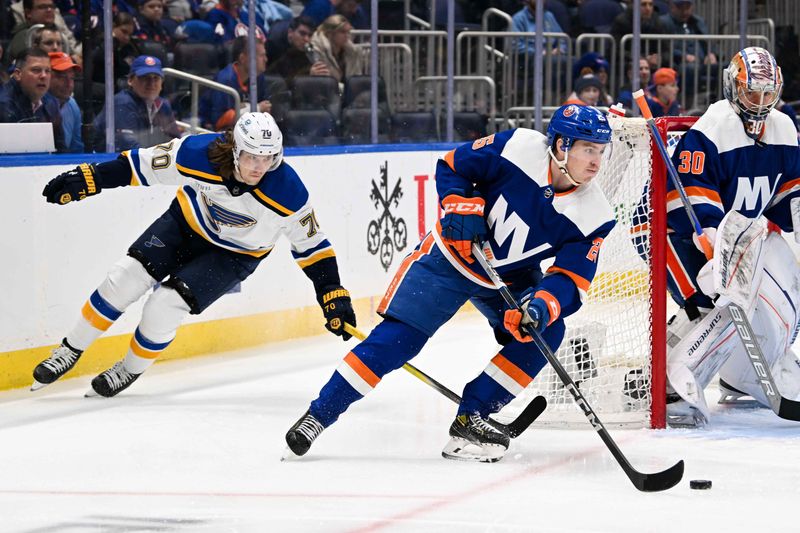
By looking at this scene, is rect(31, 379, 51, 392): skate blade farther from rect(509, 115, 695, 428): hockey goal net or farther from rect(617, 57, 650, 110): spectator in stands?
rect(617, 57, 650, 110): spectator in stands

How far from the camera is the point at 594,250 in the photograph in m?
3.75

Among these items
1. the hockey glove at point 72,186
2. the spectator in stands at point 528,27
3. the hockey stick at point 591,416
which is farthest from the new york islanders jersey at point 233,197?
the spectator in stands at point 528,27

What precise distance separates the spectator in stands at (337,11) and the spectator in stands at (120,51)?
1153mm

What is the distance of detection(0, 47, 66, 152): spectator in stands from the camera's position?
495 centimetres

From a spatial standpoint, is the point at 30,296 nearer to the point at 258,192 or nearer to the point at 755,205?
the point at 258,192

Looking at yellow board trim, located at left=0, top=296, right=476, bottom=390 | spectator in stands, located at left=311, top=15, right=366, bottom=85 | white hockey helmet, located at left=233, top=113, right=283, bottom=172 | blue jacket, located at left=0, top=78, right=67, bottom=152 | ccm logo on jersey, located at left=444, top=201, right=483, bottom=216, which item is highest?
spectator in stands, located at left=311, top=15, right=366, bottom=85

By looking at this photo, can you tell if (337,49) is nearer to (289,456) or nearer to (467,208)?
(467,208)

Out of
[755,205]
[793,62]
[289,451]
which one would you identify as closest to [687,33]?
[793,62]

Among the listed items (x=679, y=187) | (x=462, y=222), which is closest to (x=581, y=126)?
(x=462, y=222)

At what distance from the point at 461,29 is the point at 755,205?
3457 millimetres

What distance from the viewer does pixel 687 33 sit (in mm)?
8266

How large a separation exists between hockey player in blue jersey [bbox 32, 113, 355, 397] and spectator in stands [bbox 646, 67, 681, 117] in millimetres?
3720

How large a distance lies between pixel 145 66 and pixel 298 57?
110 cm

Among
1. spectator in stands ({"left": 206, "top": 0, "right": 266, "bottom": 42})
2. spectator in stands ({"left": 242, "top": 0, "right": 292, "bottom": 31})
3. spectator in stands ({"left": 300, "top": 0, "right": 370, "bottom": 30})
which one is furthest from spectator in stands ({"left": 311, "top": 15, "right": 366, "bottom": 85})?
spectator in stands ({"left": 206, "top": 0, "right": 266, "bottom": 42})
